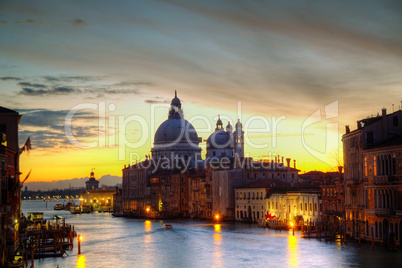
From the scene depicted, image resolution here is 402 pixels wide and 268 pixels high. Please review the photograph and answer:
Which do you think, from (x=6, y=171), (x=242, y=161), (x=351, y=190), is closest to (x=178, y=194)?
(x=242, y=161)

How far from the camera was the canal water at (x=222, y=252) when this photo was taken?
34.0m

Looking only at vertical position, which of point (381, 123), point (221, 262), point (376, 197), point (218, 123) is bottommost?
point (221, 262)

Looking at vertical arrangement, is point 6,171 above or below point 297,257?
above

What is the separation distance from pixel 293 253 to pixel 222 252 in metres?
4.13

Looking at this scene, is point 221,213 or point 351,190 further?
point 221,213

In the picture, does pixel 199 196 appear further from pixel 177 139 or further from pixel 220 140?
pixel 177 139

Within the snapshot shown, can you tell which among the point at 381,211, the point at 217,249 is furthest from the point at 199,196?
the point at 381,211

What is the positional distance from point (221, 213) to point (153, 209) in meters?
26.2

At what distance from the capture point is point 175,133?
111 metres

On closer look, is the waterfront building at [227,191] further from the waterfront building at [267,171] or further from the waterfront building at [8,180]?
the waterfront building at [8,180]

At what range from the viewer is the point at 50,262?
117ft

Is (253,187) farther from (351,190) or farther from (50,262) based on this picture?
(50,262)

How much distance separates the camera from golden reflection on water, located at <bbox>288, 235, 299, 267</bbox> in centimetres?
3409

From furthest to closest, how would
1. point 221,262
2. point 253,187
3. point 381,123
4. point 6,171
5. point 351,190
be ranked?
point 253,187 → point 351,190 → point 381,123 → point 221,262 → point 6,171
